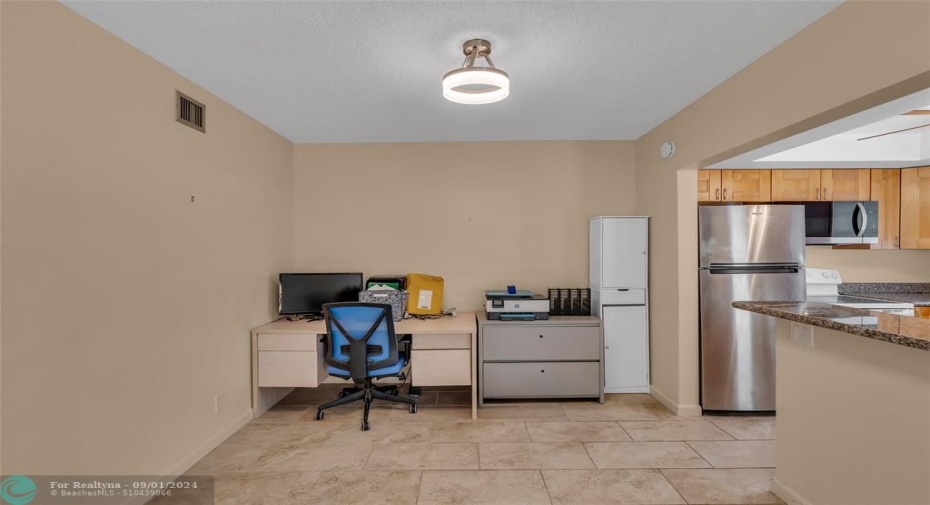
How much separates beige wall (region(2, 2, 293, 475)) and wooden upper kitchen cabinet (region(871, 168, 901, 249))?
573cm

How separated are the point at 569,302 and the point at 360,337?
79.8 inches

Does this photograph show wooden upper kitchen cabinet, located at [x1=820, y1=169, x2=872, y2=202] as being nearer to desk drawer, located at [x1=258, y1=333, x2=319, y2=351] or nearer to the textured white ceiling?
the textured white ceiling

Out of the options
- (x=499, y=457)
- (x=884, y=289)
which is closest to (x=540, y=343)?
(x=499, y=457)

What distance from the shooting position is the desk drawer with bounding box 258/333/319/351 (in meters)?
3.28

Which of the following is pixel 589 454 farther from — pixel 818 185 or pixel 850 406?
pixel 818 185

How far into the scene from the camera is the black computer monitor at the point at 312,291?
11.9ft

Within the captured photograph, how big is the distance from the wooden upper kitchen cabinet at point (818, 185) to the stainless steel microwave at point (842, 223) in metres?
0.11

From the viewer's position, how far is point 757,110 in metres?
2.37

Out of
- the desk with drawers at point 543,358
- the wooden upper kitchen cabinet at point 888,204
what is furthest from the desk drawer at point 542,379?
the wooden upper kitchen cabinet at point 888,204

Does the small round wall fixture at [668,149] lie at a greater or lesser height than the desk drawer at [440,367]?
greater

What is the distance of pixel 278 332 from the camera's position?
3.27m

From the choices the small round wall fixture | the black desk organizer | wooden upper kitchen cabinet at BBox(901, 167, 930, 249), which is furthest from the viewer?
the black desk organizer

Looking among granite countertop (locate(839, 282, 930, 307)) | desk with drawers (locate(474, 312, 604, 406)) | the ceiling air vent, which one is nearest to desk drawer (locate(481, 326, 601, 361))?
desk with drawers (locate(474, 312, 604, 406))

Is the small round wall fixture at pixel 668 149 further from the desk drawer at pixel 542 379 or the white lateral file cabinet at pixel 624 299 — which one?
the desk drawer at pixel 542 379
